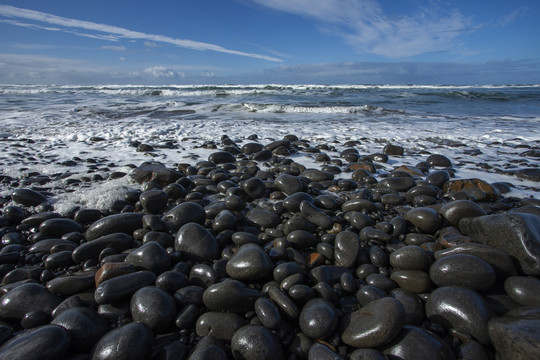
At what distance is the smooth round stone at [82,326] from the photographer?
154 cm

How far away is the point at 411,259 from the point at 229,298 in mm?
1335

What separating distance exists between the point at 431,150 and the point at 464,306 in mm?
4851

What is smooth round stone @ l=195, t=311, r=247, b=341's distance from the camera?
164 cm

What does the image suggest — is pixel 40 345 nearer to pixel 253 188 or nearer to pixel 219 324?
pixel 219 324

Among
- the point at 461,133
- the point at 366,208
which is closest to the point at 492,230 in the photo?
the point at 366,208

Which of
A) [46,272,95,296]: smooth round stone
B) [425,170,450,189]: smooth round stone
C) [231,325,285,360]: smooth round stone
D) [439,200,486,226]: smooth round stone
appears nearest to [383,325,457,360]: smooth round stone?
[231,325,285,360]: smooth round stone

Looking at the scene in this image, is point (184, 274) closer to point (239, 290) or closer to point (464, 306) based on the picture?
point (239, 290)

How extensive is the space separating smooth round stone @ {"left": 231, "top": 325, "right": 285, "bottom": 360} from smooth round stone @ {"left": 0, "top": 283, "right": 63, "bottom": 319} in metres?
1.23

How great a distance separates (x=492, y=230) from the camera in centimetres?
220

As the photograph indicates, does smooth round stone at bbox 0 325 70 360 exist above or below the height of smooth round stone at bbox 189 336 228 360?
above

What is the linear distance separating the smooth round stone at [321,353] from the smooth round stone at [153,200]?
2.26m

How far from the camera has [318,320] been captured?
162cm

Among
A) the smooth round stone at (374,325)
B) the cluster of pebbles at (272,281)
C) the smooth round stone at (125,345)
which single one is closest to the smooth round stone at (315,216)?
the cluster of pebbles at (272,281)

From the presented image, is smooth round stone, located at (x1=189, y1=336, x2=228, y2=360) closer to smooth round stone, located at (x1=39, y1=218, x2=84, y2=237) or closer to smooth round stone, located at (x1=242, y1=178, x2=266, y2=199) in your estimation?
smooth round stone, located at (x1=39, y1=218, x2=84, y2=237)
